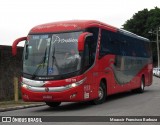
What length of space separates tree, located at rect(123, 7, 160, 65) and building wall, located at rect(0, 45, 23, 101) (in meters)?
68.6

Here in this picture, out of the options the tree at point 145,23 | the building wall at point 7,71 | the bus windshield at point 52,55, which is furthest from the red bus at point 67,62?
the tree at point 145,23

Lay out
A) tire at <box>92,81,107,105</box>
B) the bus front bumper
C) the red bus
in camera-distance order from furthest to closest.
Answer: tire at <box>92,81,107,105</box>
the red bus
the bus front bumper

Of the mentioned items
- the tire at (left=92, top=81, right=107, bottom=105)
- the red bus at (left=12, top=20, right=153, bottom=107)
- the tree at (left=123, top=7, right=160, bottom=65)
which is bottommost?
the tree at (left=123, top=7, right=160, bottom=65)

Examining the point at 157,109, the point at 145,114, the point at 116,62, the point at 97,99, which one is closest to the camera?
the point at 145,114

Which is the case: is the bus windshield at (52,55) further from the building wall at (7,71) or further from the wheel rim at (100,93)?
the building wall at (7,71)

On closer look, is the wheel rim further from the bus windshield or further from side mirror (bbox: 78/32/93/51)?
side mirror (bbox: 78/32/93/51)

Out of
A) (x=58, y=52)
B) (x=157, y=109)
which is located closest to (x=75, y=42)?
(x=58, y=52)

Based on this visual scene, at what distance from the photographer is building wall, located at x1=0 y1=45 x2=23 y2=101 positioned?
75.8 ft

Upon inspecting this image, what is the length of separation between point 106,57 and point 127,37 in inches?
165

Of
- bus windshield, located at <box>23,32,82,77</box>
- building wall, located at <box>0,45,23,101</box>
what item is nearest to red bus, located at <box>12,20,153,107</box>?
bus windshield, located at <box>23,32,82,77</box>

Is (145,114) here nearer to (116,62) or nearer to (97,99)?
(97,99)

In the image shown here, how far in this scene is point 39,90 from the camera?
1659cm

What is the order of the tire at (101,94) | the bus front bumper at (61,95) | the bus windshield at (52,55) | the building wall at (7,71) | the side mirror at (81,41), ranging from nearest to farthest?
the side mirror at (81,41)
the bus front bumper at (61,95)
the bus windshield at (52,55)
the tire at (101,94)
the building wall at (7,71)

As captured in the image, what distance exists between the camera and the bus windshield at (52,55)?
1653 centimetres
